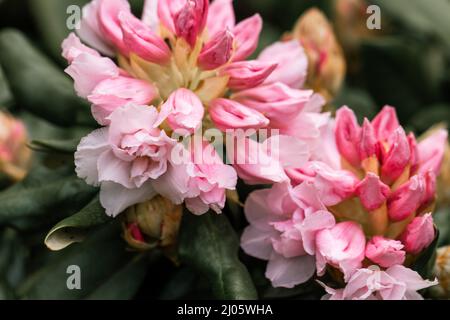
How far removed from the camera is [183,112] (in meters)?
0.88

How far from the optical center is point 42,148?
1039 mm

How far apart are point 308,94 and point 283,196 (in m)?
0.12

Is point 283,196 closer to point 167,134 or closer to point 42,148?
point 167,134

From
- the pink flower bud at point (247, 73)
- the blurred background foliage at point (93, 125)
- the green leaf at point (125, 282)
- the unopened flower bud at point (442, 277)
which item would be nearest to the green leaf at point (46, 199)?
the blurred background foliage at point (93, 125)

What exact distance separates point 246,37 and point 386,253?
299mm

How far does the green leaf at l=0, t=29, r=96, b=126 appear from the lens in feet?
3.74

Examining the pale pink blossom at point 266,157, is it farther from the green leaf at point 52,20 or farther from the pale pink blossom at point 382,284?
the green leaf at point 52,20

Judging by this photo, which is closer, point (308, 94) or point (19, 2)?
→ point (308, 94)

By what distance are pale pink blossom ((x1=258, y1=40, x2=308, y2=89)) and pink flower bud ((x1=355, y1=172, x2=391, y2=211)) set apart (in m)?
0.17

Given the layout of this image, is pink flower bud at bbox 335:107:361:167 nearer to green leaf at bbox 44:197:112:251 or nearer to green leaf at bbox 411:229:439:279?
green leaf at bbox 411:229:439:279

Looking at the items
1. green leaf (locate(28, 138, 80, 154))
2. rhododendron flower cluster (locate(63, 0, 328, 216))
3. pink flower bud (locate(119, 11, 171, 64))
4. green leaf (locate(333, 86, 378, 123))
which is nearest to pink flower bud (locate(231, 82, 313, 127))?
rhododendron flower cluster (locate(63, 0, 328, 216))

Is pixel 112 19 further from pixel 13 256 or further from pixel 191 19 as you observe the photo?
pixel 13 256

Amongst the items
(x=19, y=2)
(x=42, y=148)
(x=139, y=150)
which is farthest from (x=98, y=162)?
(x=19, y=2)

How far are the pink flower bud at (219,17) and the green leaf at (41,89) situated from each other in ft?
0.71
